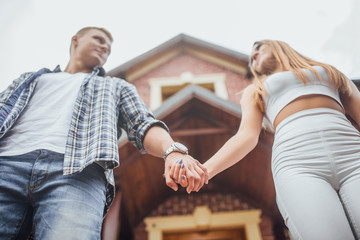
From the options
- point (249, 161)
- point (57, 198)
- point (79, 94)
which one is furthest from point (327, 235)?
point (249, 161)

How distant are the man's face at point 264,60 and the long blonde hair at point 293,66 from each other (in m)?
0.03

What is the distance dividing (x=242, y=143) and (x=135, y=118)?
68 cm

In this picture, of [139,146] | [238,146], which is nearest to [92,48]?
[139,146]

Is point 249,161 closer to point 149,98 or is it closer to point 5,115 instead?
point 149,98

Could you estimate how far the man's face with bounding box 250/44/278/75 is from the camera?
6.95 ft

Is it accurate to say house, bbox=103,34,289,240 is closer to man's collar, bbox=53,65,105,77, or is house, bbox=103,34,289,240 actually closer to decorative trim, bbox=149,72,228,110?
decorative trim, bbox=149,72,228,110

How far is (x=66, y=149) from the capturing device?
1.38 metres

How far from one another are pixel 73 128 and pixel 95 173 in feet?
0.95

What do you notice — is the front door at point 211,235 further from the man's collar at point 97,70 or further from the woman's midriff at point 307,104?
the woman's midriff at point 307,104

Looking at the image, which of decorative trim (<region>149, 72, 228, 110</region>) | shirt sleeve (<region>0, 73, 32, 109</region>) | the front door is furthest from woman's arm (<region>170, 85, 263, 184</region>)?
decorative trim (<region>149, 72, 228, 110</region>)

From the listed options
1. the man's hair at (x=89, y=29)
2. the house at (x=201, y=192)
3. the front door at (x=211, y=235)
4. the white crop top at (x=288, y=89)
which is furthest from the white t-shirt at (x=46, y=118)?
the front door at (x=211, y=235)

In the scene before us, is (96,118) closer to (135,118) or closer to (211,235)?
(135,118)

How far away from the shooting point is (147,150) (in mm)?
1697

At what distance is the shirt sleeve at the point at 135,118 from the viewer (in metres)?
1.72
